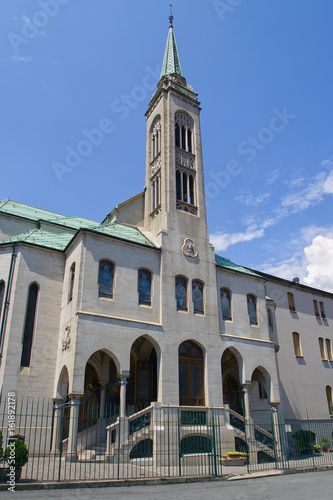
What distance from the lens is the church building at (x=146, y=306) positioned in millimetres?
21391

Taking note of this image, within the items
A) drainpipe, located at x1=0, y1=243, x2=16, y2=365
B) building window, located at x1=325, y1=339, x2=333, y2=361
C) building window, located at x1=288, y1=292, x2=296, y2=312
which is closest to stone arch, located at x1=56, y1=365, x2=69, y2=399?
drainpipe, located at x1=0, y1=243, x2=16, y2=365

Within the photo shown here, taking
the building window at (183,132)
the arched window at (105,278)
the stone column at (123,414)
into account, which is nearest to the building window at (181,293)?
the arched window at (105,278)

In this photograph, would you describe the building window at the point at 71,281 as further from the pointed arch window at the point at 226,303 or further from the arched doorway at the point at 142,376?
the pointed arch window at the point at 226,303

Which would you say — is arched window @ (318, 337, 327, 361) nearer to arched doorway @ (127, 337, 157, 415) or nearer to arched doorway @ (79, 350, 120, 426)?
arched doorway @ (127, 337, 157, 415)

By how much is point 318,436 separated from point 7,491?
28.7m

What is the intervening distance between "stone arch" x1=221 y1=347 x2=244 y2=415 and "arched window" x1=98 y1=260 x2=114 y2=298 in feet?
33.8

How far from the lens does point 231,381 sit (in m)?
29.8

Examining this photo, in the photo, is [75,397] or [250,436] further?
[250,436]

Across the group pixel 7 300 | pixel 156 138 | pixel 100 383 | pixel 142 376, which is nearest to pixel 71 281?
pixel 7 300

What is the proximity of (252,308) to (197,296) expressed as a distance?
17.0 ft

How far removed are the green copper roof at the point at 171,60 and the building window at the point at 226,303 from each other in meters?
18.4

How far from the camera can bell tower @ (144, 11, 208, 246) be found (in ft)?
90.3

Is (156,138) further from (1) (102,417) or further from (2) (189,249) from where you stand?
(1) (102,417)

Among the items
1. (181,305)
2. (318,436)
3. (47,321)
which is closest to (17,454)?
(47,321)
